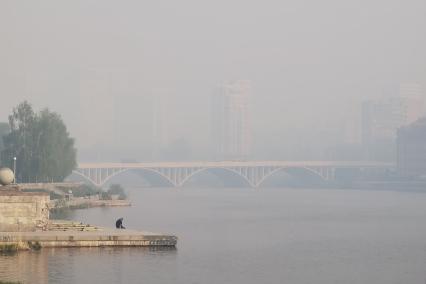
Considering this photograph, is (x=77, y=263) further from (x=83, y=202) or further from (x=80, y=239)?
(x=83, y=202)

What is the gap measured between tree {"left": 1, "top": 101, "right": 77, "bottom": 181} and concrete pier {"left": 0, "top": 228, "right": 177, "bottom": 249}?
157ft

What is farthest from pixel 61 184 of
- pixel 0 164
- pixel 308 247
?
pixel 308 247

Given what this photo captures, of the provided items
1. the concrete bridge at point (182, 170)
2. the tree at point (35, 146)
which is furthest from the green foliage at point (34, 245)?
the concrete bridge at point (182, 170)

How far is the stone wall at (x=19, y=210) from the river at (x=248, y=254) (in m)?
3.80

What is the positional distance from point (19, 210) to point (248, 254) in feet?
41.7

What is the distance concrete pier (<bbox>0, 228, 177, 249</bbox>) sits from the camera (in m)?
54.0

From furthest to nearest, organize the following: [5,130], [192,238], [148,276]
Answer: [5,130] < [192,238] < [148,276]

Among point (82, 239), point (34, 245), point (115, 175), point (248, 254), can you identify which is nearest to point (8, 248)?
point (34, 245)

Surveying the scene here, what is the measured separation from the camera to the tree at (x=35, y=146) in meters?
106

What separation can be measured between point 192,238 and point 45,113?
46.8 meters

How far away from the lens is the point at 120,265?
165 feet

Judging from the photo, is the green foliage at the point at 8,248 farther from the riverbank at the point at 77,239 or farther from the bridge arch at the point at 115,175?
the bridge arch at the point at 115,175

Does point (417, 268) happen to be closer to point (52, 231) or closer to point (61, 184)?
point (52, 231)

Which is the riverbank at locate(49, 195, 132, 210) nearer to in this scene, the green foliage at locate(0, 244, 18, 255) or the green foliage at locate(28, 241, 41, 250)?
the green foliage at locate(28, 241, 41, 250)
